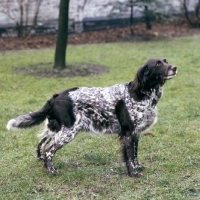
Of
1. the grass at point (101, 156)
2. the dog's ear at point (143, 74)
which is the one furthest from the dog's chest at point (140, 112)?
the grass at point (101, 156)

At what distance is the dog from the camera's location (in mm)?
5519

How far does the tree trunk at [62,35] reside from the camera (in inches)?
477

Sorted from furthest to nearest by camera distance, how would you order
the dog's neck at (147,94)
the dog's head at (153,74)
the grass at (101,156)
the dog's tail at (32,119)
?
the dog's tail at (32,119) < the dog's neck at (147,94) < the dog's head at (153,74) < the grass at (101,156)

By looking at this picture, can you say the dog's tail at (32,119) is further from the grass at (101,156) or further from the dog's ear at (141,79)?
the dog's ear at (141,79)

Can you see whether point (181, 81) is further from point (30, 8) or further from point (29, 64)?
point (30, 8)

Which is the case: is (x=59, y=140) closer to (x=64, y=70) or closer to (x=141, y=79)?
(x=141, y=79)

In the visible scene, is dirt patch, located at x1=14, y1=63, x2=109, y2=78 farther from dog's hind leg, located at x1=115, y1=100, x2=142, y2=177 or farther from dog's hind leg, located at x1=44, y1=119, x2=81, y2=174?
dog's hind leg, located at x1=115, y1=100, x2=142, y2=177

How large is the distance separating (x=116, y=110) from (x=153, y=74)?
646 mm

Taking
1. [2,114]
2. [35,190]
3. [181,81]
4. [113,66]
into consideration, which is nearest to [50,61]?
[113,66]

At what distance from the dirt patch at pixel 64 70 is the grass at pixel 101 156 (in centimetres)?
58

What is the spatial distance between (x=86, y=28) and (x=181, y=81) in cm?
1028

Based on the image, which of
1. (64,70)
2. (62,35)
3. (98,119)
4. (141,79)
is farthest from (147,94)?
(62,35)

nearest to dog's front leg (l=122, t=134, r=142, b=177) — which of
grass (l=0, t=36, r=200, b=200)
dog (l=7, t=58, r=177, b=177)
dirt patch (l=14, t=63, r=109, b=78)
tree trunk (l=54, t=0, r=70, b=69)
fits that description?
dog (l=7, t=58, r=177, b=177)

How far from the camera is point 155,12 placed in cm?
1858
